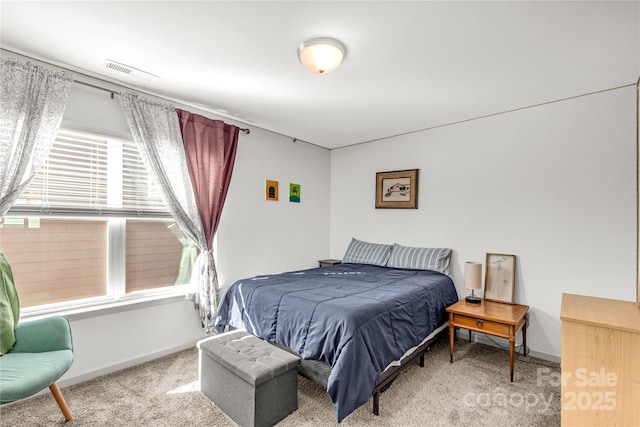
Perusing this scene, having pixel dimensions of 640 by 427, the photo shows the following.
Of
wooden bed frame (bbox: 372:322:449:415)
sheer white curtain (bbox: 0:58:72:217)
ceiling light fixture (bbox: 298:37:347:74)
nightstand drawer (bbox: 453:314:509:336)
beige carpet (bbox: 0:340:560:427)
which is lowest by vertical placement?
beige carpet (bbox: 0:340:560:427)

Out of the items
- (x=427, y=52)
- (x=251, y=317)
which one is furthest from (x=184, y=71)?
(x=251, y=317)

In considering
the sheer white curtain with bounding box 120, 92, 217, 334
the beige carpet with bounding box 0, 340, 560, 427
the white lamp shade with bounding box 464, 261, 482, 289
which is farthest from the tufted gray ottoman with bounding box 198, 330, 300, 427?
the white lamp shade with bounding box 464, 261, 482, 289

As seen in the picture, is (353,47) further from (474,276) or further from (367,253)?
(367,253)

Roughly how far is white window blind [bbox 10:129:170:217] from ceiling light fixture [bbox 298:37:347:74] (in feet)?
6.05

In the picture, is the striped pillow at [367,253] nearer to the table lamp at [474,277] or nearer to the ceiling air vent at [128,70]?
the table lamp at [474,277]

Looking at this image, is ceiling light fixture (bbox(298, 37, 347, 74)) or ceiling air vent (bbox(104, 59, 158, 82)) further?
ceiling air vent (bbox(104, 59, 158, 82))

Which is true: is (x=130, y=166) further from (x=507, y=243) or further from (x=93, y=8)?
(x=507, y=243)

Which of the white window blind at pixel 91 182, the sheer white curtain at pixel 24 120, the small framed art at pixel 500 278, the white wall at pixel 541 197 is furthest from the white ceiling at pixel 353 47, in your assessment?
the small framed art at pixel 500 278

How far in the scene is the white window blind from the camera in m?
2.41

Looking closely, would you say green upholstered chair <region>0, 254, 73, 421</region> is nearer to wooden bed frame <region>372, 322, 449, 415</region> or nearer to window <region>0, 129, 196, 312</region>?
window <region>0, 129, 196, 312</region>

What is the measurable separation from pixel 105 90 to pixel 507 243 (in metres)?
4.11

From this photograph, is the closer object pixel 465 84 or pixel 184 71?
pixel 184 71

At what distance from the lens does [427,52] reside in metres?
2.20

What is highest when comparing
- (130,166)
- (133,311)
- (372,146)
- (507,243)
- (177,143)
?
(372,146)
